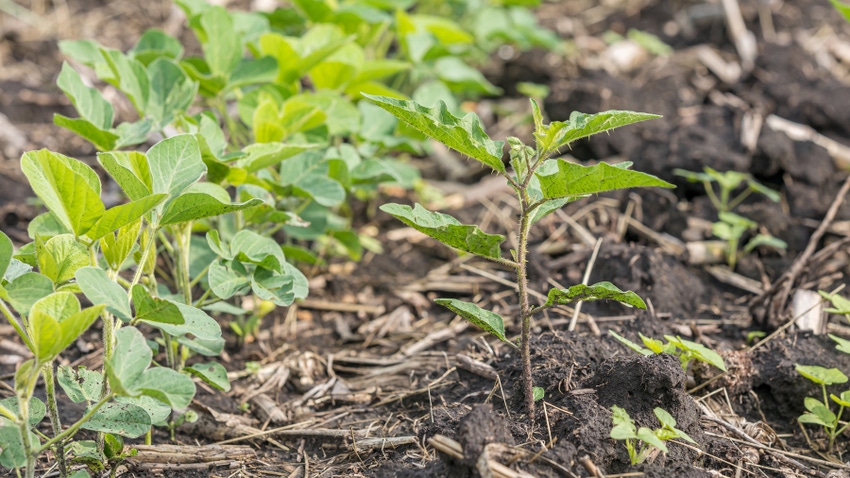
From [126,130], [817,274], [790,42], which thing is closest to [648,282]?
[817,274]

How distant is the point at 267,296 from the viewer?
167 cm

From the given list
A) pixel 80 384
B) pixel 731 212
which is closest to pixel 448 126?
pixel 80 384

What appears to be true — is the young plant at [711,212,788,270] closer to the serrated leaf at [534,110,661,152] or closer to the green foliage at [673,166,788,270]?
the green foliage at [673,166,788,270]

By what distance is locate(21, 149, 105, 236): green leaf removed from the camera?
134 cm

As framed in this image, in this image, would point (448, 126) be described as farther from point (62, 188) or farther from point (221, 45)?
point (221, 45)

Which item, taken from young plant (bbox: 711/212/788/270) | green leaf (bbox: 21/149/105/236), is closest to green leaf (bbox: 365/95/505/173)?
green leaf (bbox: 21/149/105/236)

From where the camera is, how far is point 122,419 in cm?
145

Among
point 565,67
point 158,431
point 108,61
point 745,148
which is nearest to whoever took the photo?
point 158,431

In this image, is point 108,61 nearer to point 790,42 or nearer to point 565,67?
point 565,67

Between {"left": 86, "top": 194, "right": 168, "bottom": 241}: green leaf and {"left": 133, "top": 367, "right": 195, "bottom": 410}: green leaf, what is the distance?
0.29 meters

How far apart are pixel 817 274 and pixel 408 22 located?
1.84 m

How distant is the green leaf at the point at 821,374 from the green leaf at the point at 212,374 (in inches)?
53.0

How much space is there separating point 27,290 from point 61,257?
91 millimetres

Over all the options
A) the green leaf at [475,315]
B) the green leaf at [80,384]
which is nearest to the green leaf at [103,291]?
the green leaf at [80,384]
